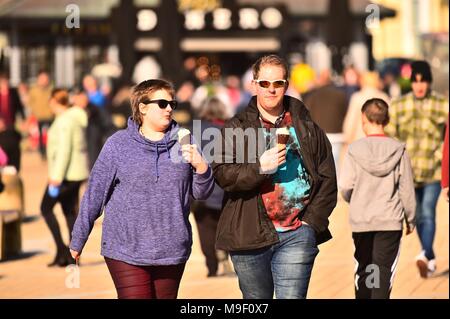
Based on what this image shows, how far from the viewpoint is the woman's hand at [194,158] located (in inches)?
285

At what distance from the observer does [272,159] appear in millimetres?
7234

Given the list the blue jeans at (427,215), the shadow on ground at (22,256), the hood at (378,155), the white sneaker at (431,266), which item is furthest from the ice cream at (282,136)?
the shadow on ground at (22,256)

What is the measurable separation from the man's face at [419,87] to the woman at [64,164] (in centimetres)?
345

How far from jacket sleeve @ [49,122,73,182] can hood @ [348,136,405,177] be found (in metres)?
4.57

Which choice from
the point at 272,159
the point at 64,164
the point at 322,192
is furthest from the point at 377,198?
the point at 64,164

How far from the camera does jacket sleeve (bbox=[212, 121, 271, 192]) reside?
732 cm

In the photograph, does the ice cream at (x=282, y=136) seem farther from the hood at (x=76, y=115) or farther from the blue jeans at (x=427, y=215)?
the hood at (x=76, y=115)

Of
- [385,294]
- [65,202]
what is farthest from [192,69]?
[385,294]

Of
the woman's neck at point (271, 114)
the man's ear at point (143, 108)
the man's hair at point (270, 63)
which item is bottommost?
the woman's neck at point (271, 114)

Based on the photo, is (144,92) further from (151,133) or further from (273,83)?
(273,83)

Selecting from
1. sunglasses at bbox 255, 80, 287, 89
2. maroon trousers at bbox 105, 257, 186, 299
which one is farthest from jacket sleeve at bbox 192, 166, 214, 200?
sunglasses at bbox 255, 80, 287, 89

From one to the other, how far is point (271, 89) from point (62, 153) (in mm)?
6241

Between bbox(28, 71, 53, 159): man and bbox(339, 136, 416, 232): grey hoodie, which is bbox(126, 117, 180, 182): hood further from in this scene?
bbox(28, 71, 53, 159): man
